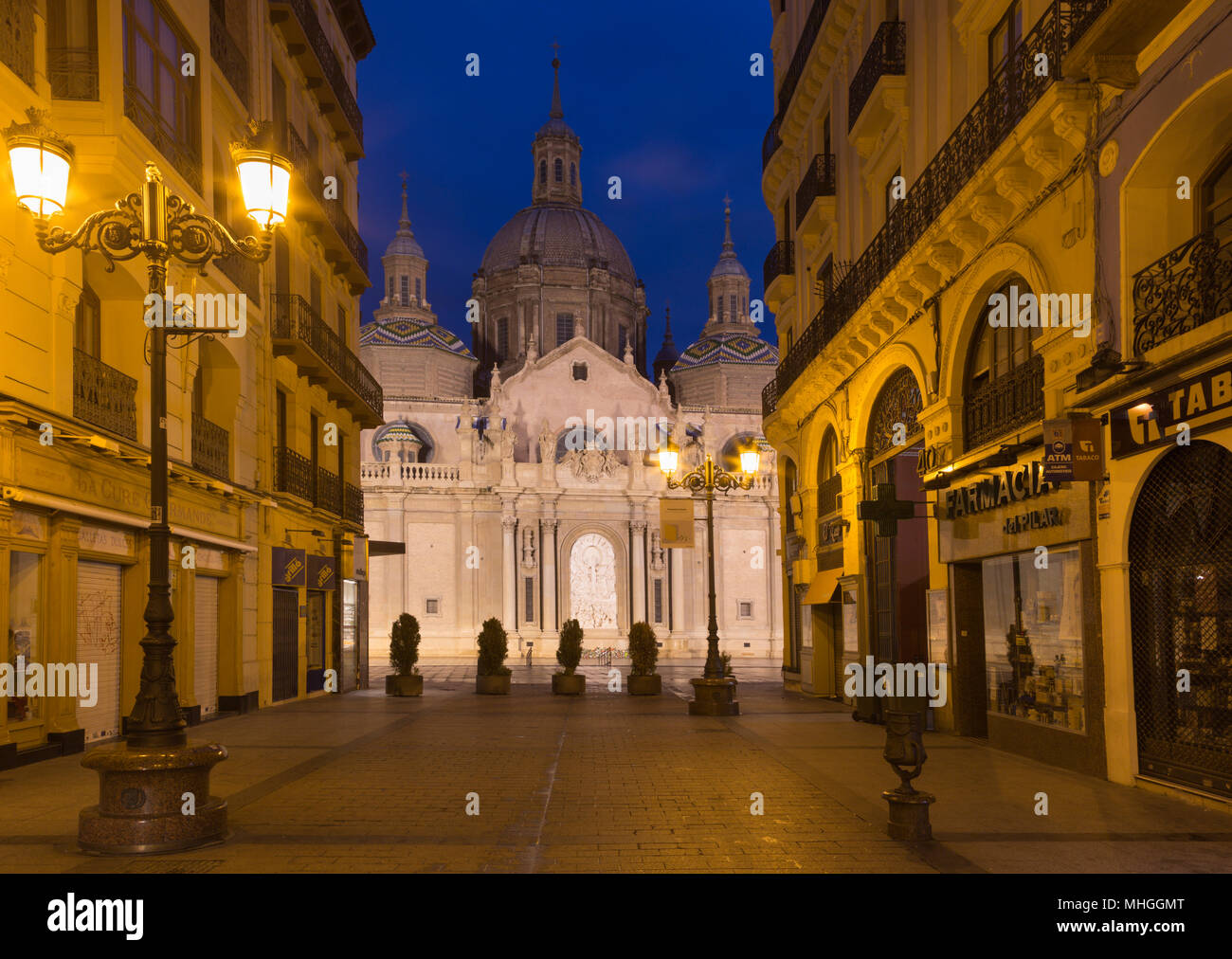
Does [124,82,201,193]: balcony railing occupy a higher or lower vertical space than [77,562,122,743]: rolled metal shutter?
higher

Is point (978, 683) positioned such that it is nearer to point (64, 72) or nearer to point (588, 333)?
point (64, 72)

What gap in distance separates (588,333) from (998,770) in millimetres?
58568

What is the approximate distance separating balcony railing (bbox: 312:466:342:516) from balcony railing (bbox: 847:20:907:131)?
49.4 ft

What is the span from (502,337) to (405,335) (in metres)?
8.96

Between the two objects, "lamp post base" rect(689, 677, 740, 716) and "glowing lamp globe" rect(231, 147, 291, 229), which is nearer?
"glowing lamp globe" rect(231, 147, 291, 229)

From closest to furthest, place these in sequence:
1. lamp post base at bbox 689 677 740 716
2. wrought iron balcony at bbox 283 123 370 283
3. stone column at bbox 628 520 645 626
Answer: lamp post base at bbox 689 677 740 716 < wrought iron balcony at bbox 283 123 370 283 < stone column at bbox 628 520 645 626

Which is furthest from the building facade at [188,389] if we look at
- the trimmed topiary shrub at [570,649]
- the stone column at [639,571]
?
the stone column at [639,571]

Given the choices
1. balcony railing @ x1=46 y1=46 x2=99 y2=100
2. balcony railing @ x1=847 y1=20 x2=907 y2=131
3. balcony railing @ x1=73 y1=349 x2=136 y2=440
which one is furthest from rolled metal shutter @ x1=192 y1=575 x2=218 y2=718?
balcony railing @ x1=847 y1=20 x2=907 y2=131

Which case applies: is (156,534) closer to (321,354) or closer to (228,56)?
(228,56)

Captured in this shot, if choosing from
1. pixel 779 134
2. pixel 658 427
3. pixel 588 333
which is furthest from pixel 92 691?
pixel 588 333

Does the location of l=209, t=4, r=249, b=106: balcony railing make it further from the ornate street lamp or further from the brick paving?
the ornate street lamp

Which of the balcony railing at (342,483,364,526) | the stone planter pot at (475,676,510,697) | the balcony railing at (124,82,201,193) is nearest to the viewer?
the balcony railing at (124,82,201,193)

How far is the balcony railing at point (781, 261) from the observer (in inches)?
1111

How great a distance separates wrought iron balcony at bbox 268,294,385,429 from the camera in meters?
23.6
